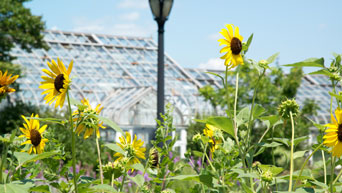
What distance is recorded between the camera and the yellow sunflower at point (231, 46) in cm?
134

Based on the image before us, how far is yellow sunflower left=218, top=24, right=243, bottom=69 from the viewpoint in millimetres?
1340

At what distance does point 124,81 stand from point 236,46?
1662 cm

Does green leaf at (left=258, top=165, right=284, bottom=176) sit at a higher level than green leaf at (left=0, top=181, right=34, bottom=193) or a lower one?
higher

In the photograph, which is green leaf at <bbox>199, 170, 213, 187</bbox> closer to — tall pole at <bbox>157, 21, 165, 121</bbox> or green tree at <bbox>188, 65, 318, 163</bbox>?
tall pole at <bbox>157, 21, 165, 121</bbox>

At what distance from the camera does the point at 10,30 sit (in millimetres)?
14227

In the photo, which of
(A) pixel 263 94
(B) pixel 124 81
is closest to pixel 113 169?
(A) pixel 263 94

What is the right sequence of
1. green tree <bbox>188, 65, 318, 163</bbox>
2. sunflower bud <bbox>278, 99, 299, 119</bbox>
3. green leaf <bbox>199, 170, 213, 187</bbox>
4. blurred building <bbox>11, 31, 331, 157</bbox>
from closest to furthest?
green leaf <bbox>199, 170, 213, 187</bbox>, sunflower bud <bbox>278, 99, 299, 119</bbox>, green tree <bbox>188, 65, 318, 163</bbox>, blurred building <bbox>11, 31, 331, 157</bbox>

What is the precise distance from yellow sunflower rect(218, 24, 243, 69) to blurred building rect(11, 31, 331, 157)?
1293 centimetres

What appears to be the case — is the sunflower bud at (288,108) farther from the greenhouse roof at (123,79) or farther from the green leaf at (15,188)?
the greenhouse roof at (123,79)

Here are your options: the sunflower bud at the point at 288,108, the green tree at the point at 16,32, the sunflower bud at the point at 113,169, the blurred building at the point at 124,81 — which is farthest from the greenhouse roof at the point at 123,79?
the sunflower bud at the point at 288,108

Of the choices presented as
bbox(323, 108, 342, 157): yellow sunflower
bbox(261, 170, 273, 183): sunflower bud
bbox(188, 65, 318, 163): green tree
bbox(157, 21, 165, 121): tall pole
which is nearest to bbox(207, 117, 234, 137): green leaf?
bbox(261, 170, 273, 183): sunflower bud

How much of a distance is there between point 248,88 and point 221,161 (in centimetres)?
1423

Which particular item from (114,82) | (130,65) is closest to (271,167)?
(114,82)

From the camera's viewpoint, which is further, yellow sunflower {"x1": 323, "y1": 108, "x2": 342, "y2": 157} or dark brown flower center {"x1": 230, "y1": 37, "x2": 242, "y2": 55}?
dark brown flower center {"x1": 230, "y1": 37, "x2": 242, "y2": 55}
